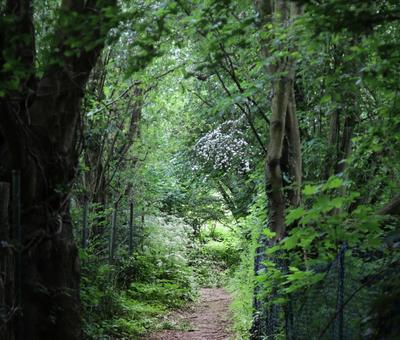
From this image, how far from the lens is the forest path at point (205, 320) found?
9.27 meters

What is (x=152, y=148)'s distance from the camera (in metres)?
12.0

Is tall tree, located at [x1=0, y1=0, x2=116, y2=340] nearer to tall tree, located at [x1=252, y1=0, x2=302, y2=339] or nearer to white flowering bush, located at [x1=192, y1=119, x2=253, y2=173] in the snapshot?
tall tree, located at [x1=252, y1=0, x2=302, y2=339]

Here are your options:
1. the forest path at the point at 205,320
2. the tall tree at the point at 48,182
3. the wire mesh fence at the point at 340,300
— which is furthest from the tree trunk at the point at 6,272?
the forest path at the point at 205,320

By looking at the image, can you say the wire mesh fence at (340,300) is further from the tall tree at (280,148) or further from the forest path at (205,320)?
the forest path at (205,320)

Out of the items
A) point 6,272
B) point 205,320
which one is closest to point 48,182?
point 6,272

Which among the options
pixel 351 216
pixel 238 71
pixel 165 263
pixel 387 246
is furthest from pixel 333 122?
pixel 165 263

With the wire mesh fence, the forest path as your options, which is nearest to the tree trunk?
the wire mesh fence

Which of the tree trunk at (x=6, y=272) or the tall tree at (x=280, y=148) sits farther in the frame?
the tall tree at (x=280, y=148)

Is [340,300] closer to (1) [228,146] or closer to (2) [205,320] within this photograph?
(2) [205,320]

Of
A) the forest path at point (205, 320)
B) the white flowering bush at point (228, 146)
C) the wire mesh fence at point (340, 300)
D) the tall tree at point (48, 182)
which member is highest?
the white flowering bush at point (228, 146)

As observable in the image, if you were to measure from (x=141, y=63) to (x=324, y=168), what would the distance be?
525 cm

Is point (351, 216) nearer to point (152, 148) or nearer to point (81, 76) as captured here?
point (81, 76)

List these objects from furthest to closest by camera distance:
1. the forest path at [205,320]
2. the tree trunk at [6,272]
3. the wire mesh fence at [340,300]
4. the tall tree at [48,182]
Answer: the forest path at [205,320], the tall tree at [48,182], the tree trunk at [6,272], the wire mesh fence at [340,300]

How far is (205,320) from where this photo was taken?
1081 centimetres
